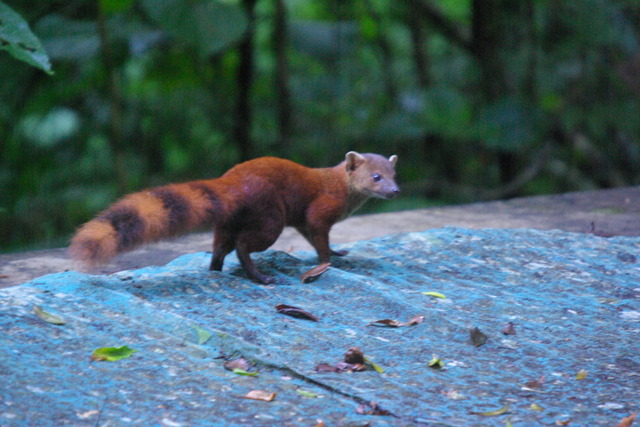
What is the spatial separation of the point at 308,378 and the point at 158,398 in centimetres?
42

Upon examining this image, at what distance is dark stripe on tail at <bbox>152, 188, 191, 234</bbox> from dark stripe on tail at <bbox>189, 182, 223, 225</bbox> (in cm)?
10

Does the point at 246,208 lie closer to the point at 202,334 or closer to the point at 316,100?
the point at 202,334

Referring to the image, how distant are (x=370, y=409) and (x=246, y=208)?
125 cm

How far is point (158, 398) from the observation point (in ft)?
6.11

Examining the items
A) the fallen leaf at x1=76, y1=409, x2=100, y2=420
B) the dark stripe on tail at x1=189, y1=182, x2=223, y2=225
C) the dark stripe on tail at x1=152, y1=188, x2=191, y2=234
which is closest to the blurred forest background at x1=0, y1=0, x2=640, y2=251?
the dark stripe on tail at x1=189, y1=182, x2=223, y2=225

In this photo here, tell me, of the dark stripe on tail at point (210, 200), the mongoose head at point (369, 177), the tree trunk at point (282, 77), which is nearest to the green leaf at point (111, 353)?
the dark stripe on tail at point (210, 200)

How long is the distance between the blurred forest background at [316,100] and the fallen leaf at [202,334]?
3406 mm

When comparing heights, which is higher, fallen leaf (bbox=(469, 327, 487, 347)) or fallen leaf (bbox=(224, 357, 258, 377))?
fallen leaf (bbox=(224, 357, 258, 377))

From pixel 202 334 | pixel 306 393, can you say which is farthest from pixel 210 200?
pixel 306 393

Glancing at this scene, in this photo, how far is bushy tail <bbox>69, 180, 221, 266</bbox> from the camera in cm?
244

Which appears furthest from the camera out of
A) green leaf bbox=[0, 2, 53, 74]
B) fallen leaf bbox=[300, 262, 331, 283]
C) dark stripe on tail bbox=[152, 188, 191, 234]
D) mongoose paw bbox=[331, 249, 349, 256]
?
mongoose paw bbox=[331, 249, 349, 256]

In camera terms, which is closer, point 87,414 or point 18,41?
point 87,414

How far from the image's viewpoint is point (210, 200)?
2.81m

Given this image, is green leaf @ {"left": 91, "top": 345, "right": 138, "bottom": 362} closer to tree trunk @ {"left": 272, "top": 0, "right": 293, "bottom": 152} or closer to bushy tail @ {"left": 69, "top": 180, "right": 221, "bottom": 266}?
bushy tail @ {"left": 69, "top": 180, "right": 221, "bottom": 266}
